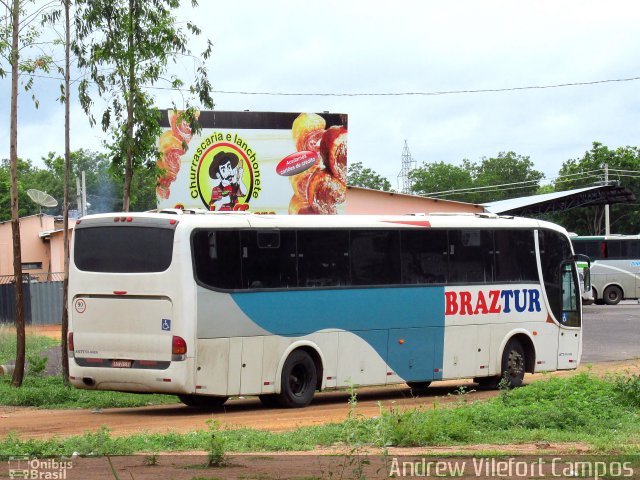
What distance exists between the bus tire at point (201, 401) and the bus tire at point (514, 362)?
Result: 18.3ft

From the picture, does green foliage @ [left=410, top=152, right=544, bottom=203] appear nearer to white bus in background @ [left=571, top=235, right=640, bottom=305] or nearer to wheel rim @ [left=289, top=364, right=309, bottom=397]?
white bus in background @ [left=571, top=235, right=640, bottom=305]

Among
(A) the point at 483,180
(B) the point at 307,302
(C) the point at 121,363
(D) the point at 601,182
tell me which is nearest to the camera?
(C) the point at 121,363

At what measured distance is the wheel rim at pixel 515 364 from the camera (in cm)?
2181

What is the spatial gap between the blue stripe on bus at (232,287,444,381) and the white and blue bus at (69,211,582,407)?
0.02m

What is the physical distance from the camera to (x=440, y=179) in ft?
367

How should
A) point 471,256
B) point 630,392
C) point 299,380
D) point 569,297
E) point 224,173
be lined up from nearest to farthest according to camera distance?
point 630,392, point 299,380, point 471,256, point 569,297, point 224,173

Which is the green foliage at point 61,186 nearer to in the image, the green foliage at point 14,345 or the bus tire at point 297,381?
the green foliage at point 14,345

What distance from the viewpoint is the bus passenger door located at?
22.7 m

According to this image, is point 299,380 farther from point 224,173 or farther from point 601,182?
point 601,182

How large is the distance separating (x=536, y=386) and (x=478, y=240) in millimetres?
5104

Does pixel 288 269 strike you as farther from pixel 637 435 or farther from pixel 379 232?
pixel 637 435

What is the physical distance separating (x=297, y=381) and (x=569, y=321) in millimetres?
6565

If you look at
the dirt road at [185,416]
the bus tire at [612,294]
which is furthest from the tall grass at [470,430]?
the bus tire at [612,294]

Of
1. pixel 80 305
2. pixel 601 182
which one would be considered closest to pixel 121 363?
pixel 80 305
